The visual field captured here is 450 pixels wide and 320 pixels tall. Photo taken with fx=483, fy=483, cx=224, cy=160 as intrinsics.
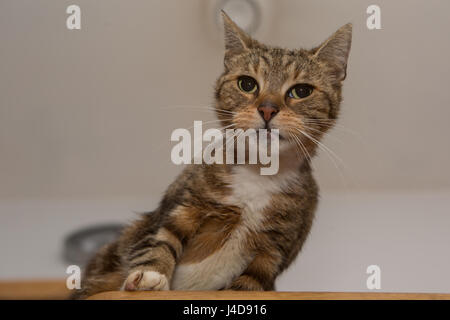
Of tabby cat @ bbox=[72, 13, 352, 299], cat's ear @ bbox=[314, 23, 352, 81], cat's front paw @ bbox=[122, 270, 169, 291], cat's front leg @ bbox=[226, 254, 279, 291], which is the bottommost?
cat's front leg @ bbox=[226, 254, 279, 291]

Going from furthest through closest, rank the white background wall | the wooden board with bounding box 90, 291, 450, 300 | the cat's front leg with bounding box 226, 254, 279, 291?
the white background wall
the cat's front leg with bounding box 226, 254, 279, 291
the wooden board with bounding box 90, 291, 450, 300

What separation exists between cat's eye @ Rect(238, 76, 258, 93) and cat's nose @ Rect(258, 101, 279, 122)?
68 millimetres

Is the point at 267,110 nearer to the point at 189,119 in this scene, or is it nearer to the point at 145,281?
the point at 189,119

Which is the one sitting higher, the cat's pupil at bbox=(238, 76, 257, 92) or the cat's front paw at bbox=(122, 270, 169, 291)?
the cat's pupil at bbox=(238, 76, 257, 92)

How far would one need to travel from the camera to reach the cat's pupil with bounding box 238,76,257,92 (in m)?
0.98

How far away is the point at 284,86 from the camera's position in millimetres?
957

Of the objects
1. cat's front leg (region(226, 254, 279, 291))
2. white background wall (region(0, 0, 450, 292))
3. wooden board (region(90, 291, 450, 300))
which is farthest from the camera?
white background wall (region(0, 0, 450, 292))

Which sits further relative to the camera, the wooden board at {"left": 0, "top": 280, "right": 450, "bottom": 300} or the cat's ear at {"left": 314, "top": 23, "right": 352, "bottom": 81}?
the cat's ear at {"left": 314, "top": 23, "right": 352, "bottom": 81}

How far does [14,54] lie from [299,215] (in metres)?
0.75

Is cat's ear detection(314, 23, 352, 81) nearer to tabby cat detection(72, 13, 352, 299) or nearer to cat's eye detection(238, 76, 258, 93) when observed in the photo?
tabby cat detection(72, 13, 352, 299)

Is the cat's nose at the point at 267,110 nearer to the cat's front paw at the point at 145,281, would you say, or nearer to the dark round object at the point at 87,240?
the cat's front paw at the point at 145,281

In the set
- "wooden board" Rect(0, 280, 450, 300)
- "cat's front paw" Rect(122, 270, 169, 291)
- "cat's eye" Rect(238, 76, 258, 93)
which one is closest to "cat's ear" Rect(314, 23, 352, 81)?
"cat's eye" Rect(238, 76, 258, 93)

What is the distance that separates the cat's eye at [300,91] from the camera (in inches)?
37.8
